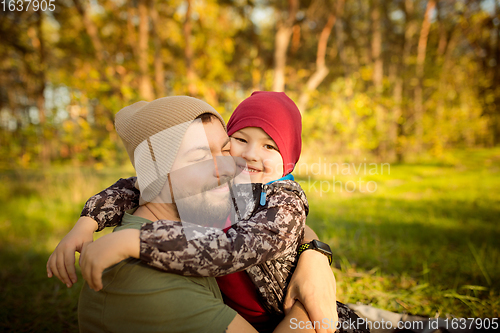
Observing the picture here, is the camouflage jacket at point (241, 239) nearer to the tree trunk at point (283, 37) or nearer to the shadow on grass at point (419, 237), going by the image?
the shadow on grass at point (419, 237)

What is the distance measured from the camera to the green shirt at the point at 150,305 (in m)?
1.07

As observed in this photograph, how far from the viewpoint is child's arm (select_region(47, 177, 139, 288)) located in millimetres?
1268

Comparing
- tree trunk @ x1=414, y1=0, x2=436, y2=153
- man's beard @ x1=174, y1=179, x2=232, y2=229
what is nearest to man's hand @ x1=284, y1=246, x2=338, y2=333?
man's beard @ x1=174, y1=179, x2=232, y2=229

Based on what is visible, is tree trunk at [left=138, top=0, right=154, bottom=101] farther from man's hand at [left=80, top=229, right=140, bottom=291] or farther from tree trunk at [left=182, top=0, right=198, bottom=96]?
man's hand at [left=80, top=229, right=140, bottom=291]

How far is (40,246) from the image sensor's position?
4176 millimetres

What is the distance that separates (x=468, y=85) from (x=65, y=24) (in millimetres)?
20703

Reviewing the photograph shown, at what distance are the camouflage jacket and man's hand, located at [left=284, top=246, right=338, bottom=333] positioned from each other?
96 millimetres

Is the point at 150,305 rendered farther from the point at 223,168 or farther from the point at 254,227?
the point at 223,168

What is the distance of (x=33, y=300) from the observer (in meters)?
2.70

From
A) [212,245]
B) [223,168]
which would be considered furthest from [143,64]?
[212,245]

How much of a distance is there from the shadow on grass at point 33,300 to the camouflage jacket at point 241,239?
140cm

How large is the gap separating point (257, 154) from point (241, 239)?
2.85ft

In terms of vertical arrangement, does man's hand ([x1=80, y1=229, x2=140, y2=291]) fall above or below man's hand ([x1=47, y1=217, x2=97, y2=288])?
above

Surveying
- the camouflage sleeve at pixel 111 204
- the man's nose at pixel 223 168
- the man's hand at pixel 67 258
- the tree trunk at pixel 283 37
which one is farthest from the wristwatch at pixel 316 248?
the tree trunk at pixel 283 37
